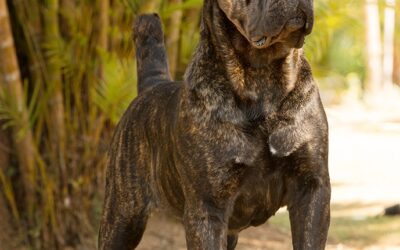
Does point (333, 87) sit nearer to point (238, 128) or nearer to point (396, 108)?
point (396, 108)

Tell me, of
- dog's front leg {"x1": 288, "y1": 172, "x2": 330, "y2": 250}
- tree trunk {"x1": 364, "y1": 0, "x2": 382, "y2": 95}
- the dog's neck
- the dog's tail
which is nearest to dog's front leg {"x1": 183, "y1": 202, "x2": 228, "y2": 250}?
dog's front leg {"x1": 288, "y1": 172, "x2": 330, "y2": 250}

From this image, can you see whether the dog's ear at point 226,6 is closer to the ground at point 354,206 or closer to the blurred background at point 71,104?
the blurred background at point 71,104

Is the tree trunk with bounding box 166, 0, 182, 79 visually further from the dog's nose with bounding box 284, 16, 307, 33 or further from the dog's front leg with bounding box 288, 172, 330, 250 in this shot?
the dog's nose with bounding box 284, 16, 307, 33

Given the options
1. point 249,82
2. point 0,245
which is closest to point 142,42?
point 249,82

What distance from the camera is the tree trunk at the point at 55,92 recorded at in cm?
673

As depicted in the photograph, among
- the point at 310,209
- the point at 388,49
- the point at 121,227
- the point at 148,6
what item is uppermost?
the point at 148,6

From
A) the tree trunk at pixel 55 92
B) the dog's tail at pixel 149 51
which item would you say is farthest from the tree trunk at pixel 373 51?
the dog's tail at pixel 149 51

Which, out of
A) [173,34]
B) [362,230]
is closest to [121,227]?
[173,34]

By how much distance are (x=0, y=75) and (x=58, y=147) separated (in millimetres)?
699

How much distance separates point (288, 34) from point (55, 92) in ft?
12.4

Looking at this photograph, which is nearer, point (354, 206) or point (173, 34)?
point (173, 34)

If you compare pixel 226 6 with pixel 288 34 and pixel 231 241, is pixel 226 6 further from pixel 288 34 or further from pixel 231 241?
pixel 231 241

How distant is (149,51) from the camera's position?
4.80m

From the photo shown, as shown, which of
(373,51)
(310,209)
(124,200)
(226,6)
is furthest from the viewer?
(373,51)
